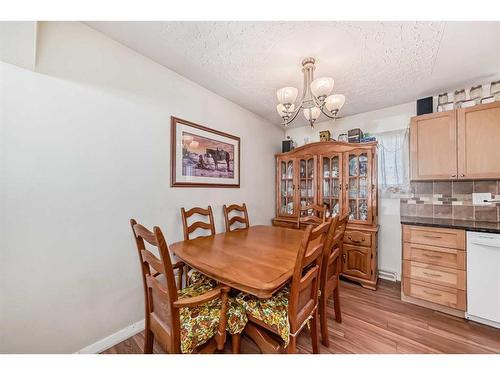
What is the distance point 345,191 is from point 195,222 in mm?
2005

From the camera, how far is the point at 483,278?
173 centimetres

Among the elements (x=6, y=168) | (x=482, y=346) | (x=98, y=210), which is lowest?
(x=482, y=346)

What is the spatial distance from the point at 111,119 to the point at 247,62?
1.23m

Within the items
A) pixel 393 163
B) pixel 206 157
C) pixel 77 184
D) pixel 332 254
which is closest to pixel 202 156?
pixel 206 157

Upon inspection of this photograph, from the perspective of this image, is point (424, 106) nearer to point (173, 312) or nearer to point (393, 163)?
point (393, 163)

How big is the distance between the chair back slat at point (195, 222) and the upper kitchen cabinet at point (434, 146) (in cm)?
242

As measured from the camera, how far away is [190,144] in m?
2.06

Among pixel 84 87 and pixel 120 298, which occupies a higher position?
pixel 84 87

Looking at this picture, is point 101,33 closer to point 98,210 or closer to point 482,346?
point 98,210

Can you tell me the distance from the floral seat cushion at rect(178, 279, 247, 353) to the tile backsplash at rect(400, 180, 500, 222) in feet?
8.55

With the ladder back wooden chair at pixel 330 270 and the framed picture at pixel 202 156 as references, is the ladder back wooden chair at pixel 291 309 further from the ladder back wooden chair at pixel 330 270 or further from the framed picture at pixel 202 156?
the framed picture at pixel 202 156
